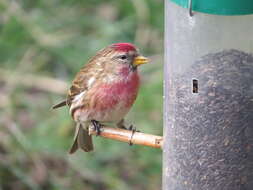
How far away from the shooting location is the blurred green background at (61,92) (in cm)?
806

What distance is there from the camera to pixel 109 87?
6047 millimetres

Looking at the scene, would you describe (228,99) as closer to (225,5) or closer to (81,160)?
(225,5)

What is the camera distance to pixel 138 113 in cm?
795

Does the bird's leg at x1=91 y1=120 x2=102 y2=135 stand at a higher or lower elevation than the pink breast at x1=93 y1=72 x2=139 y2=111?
lower

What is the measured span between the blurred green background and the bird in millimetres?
1638

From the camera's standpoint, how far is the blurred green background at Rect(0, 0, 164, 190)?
26.5ft

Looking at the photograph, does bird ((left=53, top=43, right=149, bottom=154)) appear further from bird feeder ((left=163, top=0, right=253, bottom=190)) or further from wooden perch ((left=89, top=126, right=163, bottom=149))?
bird feeder ((left=163, top=0, right=253, bottom=190))

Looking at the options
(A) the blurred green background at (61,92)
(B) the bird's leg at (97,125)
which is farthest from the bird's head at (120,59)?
(A) the blurred green background at (61,92)

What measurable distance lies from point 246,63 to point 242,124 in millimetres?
400

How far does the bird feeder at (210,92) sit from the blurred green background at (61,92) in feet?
8.83

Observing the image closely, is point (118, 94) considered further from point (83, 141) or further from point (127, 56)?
point (83, 141)

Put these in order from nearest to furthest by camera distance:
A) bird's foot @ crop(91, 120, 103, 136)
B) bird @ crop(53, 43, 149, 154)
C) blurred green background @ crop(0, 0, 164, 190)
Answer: bird's foot @ crop(91, 120, 103, 136) → bird @ crop(53, 43, 149, 154) → blurred green background @ crop(0, 0, 164, 190)

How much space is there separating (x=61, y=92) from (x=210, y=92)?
410 centimetres

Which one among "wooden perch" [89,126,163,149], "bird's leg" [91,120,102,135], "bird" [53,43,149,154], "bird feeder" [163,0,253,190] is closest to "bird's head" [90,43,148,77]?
"bird" [53,43,149,154]
